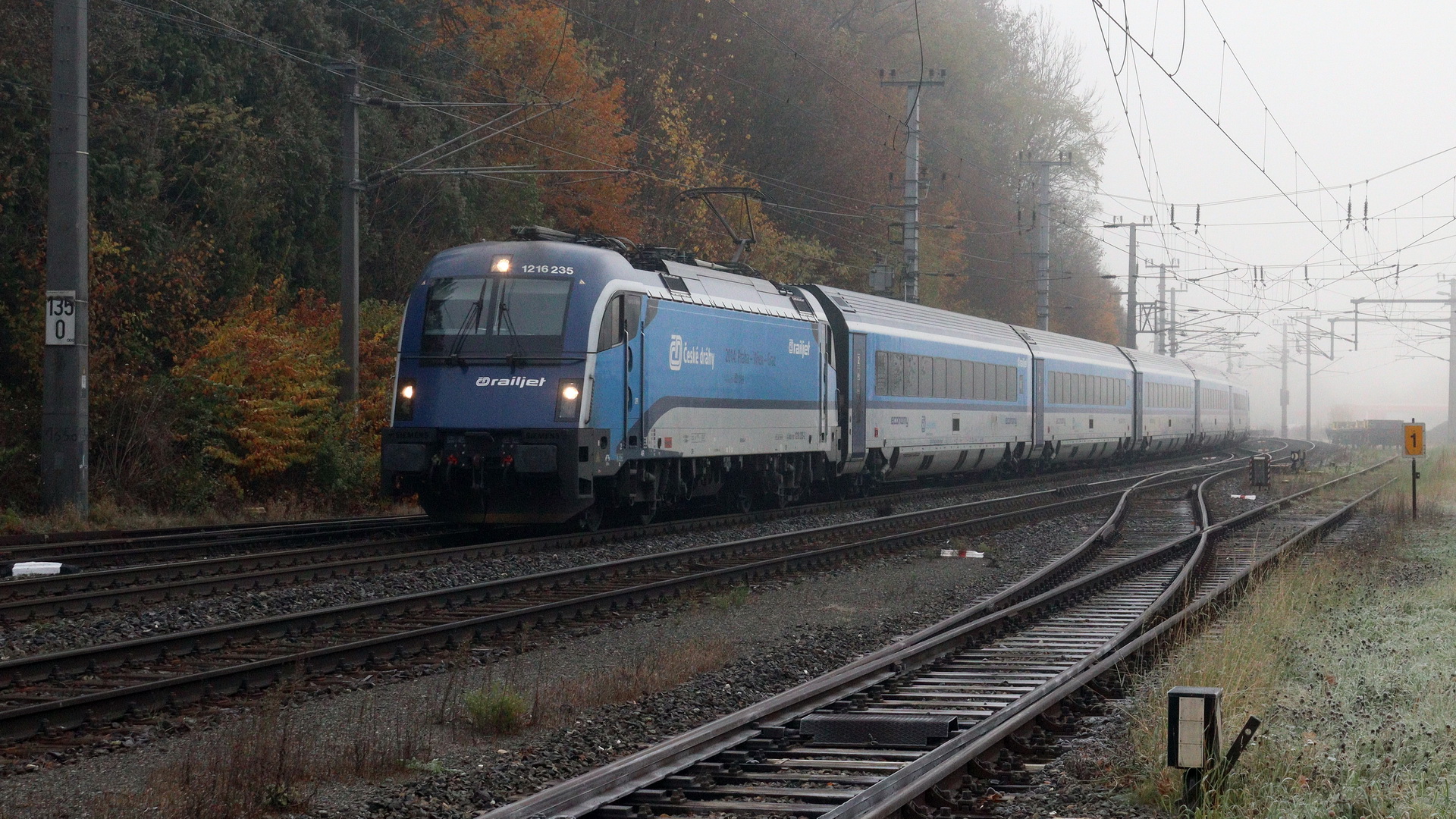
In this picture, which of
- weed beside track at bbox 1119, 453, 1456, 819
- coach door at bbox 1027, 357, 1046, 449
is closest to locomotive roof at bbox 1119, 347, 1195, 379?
coach door at bbox 1027, 357, 1046, 449

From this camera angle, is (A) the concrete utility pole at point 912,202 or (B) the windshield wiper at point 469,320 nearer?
(B) the windshield wiper at point 469,320

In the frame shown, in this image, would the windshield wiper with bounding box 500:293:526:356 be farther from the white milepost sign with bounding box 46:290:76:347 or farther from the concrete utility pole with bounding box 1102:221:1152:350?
the concrete utility pole with bounding box 1102:221:1152:350

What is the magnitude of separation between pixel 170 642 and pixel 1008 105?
66.3m

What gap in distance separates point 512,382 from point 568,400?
767mm

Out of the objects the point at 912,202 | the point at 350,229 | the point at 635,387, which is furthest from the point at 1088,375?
the point at 635,387

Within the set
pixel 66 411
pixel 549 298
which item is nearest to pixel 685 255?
pixel 549 298

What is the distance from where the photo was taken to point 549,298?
17.3 meters

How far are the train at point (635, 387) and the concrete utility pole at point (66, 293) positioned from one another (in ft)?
13.3

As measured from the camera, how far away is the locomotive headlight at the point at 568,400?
16812mm

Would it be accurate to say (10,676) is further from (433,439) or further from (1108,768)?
(433,439)

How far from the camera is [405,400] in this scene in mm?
17656

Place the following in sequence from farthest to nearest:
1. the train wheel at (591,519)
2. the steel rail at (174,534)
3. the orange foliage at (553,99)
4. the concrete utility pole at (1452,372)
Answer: the concrete utility pole at (1452,372) < the orange foliage at (553,99) < the train wheel at (591,519) < the steel rail at (174,534)

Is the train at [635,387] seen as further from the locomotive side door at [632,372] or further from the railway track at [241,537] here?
the railway track at [241,537]

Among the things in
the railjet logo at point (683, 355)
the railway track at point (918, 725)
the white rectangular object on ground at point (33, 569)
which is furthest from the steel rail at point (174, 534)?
the railway track at point (918, 725)
